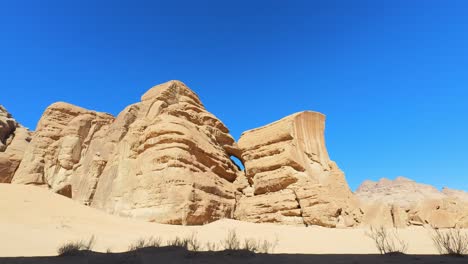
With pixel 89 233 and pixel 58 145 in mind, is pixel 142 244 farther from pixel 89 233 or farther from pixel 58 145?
pixel 58 145

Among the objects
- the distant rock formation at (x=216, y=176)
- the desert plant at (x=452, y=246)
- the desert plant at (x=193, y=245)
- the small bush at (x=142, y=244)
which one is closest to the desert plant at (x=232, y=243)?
the desert plant at (x=193, y=245)

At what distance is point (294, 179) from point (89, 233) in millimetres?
10933

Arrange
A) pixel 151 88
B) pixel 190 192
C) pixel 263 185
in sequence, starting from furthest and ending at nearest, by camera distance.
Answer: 1. pixel 151 88
2. pixel 263 185
3. pixel 190 192

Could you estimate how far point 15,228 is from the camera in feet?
27.5

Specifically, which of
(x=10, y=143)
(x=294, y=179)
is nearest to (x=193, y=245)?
(x=294, y=179)

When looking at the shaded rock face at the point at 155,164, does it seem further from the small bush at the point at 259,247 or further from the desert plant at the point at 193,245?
the small bush at the point at 259,247

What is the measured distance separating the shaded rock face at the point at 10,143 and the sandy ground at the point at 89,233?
21812 millimetres

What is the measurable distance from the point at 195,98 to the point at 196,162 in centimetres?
790

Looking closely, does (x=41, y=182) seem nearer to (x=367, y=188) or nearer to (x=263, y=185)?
(x=263, y=185)

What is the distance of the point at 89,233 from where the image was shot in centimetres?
924

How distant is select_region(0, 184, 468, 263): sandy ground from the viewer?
6.72m

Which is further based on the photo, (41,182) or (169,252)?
(41,182)

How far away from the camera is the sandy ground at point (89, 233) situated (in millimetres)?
6719

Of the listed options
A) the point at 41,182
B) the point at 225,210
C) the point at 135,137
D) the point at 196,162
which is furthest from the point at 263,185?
the point at 41,182
